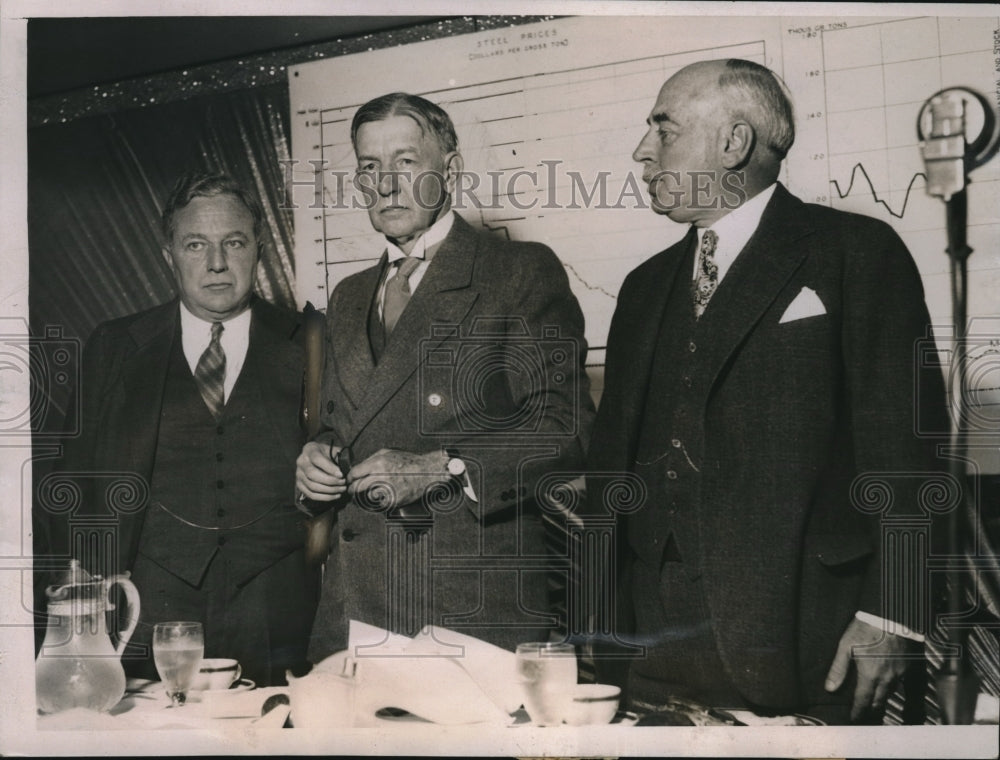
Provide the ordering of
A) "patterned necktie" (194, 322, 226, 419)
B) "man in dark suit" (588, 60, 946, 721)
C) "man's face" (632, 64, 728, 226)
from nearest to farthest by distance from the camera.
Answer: "man in dark suit" (588, 60, 946, 721) → "man's face" (632, 64, 728, 226) → "patterned necktie" (194, 322, 226, 419)

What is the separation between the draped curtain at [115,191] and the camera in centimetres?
265

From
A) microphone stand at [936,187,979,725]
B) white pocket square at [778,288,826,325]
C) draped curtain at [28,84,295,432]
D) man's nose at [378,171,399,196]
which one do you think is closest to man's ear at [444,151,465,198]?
man's nose at [378,171,399,196]

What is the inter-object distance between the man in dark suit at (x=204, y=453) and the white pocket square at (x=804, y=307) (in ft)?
4.06

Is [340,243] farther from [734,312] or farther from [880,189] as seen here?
[880,189]

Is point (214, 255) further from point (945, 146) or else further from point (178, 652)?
point (945, 146)

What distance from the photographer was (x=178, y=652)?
258cm

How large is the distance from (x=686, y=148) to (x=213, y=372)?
1.34 m

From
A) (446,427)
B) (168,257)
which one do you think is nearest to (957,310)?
(446,427)

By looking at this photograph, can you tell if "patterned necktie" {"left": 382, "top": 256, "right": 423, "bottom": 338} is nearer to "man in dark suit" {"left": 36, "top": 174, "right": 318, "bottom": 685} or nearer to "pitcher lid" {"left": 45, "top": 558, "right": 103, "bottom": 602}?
"man in dark suit" {"left": 36, "top": 174, "right": 318, "bottom": 685}

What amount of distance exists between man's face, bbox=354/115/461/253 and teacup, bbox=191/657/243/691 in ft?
3.80

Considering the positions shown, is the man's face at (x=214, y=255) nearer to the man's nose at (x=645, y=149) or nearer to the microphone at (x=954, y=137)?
the man's nose at (x=645, y=149)

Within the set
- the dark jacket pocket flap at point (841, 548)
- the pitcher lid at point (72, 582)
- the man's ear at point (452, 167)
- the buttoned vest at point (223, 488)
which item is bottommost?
the pitcher lid at point (72, 582)

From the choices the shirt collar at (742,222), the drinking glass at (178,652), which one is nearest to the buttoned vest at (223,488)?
the drinking glass at (178,652)

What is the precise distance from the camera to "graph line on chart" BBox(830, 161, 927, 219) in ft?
8.27
